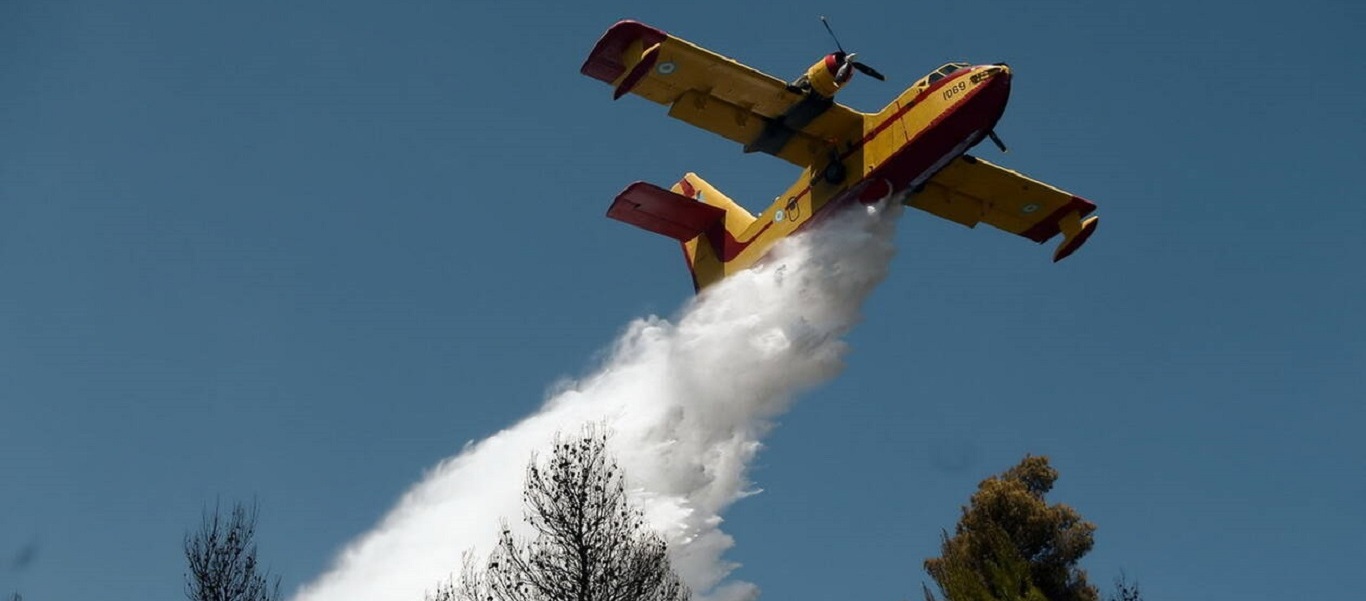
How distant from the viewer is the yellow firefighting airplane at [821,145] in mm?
27594

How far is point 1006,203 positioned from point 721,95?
8275 mm

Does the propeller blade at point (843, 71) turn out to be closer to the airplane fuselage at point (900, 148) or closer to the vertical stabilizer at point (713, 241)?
the airplane fuselage at point (900, 148)

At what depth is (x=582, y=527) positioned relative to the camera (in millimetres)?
20266

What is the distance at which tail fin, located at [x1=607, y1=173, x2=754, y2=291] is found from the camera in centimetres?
3253

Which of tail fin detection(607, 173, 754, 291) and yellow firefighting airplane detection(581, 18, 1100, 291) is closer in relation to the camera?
yellow firefighting airplane detection(581, 18, 1100, 291)

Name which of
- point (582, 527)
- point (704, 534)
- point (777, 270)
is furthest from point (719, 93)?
point (582, 527)

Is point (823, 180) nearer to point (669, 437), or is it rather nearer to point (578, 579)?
point (669, 437)

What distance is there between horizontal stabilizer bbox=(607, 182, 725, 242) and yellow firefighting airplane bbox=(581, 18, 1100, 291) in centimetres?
3

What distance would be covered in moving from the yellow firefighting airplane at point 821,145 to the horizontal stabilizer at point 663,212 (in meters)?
0.03

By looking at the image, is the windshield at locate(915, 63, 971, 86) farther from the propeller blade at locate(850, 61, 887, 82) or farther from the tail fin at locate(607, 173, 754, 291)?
the tail fin at locate(607, 173, 754, 291)

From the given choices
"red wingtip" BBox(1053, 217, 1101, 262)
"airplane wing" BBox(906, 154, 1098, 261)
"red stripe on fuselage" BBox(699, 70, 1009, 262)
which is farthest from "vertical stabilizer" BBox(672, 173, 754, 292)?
"red wingtip" BBox(1053, 217, 1101, 262)

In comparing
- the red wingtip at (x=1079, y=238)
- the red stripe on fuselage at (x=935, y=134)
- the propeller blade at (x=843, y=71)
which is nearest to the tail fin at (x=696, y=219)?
the red stripe on fuselage at (x=935, y=134)

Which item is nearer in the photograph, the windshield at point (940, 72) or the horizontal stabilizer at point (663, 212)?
the windshield at point (940, 72)

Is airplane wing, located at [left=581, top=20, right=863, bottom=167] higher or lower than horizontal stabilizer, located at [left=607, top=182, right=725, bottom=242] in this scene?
lower
